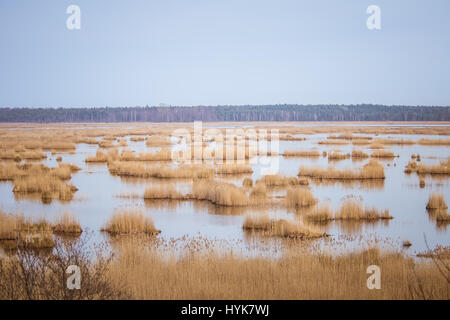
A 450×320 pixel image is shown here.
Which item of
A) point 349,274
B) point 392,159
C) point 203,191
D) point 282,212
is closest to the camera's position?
point 349,274

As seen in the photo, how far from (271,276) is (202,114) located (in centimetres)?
17500

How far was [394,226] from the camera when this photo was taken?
1287cm

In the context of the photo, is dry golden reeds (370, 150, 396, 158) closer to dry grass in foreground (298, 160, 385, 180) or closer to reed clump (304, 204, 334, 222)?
dry grass in foreground (298, 160, 385, 180)

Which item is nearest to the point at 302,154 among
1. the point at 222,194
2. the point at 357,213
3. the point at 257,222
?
the point at 222,194

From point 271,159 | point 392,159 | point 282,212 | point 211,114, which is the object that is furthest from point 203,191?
point 211,114

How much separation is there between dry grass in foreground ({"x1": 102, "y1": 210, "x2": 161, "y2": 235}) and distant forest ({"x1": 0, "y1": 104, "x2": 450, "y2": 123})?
160393 millimetres

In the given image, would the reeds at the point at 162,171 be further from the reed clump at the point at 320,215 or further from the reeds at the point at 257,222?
the reeds at the point at 257,222

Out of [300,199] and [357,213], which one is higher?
[300,199]

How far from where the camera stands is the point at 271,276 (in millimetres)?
7301

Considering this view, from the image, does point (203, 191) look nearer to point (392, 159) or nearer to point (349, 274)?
point (349, 274)

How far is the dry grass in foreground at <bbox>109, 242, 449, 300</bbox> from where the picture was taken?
6523 millimetres

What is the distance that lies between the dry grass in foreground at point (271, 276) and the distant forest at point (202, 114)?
538 feet

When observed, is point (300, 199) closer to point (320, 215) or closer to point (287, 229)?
point (320, 215)

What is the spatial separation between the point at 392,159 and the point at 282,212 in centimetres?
1845
